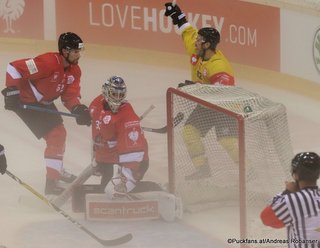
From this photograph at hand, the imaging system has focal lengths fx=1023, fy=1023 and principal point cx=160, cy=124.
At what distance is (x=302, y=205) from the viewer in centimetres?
358

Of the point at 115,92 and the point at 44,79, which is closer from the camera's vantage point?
the point at 115,92

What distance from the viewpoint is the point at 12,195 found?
586cm

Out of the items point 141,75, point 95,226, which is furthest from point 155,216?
point 141,75

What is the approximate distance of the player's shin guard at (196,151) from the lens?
5457 mm

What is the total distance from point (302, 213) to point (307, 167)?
0.55ft

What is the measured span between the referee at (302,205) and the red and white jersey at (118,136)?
5.77 ft

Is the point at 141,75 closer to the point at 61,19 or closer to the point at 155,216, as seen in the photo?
the point at 61,19

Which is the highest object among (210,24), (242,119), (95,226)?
(210,24)

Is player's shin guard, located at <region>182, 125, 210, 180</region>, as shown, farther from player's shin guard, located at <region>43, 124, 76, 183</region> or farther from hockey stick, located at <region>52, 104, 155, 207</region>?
player's shin guard, located at <region>43, 124, 76, 183</region>

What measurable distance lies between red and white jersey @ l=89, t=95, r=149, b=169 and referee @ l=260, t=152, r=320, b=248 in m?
1.76

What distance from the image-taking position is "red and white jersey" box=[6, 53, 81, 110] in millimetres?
5663

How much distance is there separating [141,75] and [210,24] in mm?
679

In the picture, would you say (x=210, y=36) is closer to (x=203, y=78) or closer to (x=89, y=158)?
(x=203, y=78)

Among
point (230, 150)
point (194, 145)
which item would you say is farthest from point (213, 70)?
point (230, 150)
